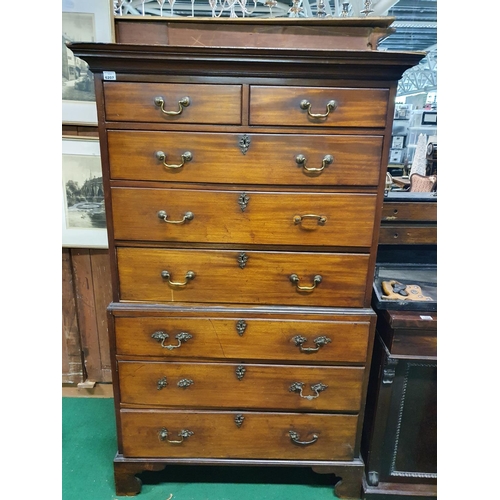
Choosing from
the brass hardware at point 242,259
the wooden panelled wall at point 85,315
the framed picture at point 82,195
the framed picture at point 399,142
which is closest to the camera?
the brass hardware at point 242,259

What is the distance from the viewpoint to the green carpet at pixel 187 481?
5.64 feet

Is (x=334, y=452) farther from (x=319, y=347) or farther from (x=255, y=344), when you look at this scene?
(x=255, y=344)

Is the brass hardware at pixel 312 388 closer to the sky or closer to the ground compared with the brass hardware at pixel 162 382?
closer to the ground

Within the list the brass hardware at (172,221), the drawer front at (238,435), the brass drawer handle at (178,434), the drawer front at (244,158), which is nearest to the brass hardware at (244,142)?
the drawer front at (244,158)

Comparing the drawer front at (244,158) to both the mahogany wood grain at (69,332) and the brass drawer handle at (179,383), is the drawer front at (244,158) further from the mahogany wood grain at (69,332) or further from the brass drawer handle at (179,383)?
the mahogany wood grain at (69,332)

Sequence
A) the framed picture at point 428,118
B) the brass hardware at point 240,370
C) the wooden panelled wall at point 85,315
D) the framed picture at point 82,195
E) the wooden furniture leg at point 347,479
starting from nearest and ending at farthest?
the brass hardware at point 240,370 < the wooden furniture leg at point 347,479 < the framed picture at point 82,195 < the wooden panelled wall at point 85,315 < the framed picture at point 428,118

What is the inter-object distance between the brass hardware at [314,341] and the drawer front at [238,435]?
30 centimetres

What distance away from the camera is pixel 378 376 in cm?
158

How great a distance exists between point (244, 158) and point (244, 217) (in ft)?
0.67

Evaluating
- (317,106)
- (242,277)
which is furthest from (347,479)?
(317,106)

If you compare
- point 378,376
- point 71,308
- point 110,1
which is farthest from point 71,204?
point 378,376

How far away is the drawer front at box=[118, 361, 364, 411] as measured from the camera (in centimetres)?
155

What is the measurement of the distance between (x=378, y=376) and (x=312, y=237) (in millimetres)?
653

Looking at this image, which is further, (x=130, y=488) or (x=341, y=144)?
(x=130, y=488)
